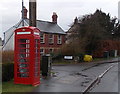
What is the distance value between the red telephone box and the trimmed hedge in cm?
55

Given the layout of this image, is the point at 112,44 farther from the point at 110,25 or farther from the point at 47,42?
the point at 110,25

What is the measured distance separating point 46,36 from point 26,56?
98.8ft

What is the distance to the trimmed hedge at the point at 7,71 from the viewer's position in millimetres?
11672

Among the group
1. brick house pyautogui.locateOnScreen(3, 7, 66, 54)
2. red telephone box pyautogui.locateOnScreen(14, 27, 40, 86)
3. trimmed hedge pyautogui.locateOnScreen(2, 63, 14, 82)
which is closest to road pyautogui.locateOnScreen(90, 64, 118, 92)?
red telephone box pyautogui.locateOnScreen(14, 27, 40, 86)

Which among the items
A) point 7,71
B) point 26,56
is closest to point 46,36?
point 7,71

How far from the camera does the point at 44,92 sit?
985cm

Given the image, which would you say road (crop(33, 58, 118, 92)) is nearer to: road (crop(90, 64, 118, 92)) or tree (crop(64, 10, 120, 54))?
road (crop(90, 64, 118, 92))

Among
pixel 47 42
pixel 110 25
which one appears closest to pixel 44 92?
pixel 47 42

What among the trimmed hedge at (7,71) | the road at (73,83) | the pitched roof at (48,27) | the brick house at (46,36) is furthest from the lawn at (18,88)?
the pitched roof at (48,27)

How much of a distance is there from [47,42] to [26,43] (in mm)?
30166

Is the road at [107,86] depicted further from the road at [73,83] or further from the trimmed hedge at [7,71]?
the trimmed hedge at [7,71]

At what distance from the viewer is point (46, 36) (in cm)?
4150

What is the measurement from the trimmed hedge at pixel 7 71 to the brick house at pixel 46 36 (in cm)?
2683

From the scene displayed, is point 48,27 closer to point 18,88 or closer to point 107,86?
point 107,86
